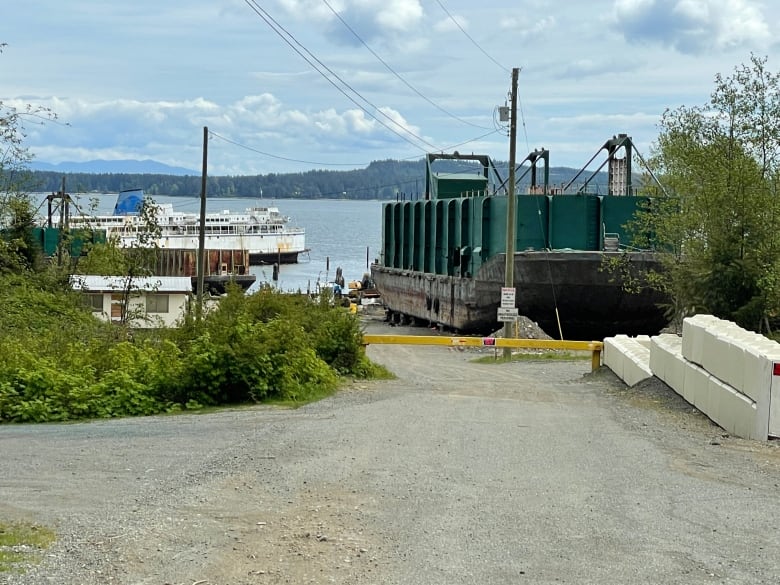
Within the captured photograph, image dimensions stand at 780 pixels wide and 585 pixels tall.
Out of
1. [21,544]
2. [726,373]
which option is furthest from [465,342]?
[21,544]

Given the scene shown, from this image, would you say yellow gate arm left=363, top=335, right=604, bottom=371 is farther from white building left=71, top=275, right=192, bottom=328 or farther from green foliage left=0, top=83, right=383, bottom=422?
white building left=71, top=275, right=192, bottom=328

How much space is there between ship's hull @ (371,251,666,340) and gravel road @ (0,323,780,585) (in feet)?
87.1

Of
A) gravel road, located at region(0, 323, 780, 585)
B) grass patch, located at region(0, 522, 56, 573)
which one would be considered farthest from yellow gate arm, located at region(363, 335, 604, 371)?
grass patch, located at region(0, 522, 56, 573)

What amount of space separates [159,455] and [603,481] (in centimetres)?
402

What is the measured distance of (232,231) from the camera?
4909 inches

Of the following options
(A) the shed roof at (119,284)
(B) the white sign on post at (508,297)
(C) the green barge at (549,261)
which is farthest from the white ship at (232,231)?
(B) the white sign on post at (508,297)

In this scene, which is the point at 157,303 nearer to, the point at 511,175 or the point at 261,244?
the point at 511,175

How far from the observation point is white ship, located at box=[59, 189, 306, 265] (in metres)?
110

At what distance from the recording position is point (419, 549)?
682cm

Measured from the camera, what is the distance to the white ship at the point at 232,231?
10950 centimetres

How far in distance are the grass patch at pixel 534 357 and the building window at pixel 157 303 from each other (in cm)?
1754

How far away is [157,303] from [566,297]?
17.2m

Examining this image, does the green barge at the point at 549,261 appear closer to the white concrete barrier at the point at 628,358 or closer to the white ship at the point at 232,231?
the white concrete barrier at the point at 628,358

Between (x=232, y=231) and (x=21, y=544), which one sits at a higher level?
(x=232, y=231)
